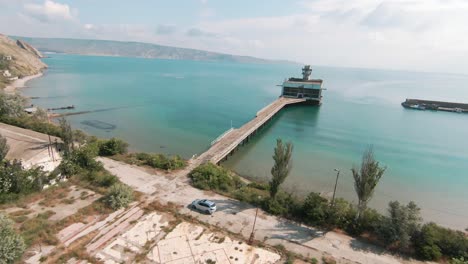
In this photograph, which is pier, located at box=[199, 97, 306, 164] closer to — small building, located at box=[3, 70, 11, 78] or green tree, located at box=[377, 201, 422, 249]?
green tree, located at box=[377, 201, 422, 249]

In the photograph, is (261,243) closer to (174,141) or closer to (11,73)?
(174,141)

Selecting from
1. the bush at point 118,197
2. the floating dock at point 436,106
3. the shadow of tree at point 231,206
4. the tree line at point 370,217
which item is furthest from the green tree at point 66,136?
the floating dock at point 436,106

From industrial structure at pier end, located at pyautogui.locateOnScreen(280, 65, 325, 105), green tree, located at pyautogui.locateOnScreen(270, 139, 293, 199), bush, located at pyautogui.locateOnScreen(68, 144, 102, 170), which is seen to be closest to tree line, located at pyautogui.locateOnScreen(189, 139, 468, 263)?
green tree, located at pyautogui.locateOnScreen(270, 139, 293, 199)

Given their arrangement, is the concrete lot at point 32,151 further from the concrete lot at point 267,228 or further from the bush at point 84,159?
the concrete lot at point 267,228

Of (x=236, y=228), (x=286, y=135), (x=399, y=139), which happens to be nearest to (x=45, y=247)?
(x=236, y=228)

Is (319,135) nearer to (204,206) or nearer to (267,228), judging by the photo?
(267,228)
